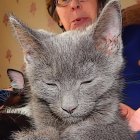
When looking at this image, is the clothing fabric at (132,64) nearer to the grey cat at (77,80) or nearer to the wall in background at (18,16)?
the grey cat at (77,80)

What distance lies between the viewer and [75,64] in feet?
3.10

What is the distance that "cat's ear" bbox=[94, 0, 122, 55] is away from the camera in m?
0.97

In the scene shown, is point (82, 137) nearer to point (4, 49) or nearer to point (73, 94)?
point (73, 94)

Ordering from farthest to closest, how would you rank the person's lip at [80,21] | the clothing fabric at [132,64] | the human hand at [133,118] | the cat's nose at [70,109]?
the person's lip at [80,21] → the clothing fabric at [132,64] → the human hand at [133,118] → the cat's nose at [70,109]

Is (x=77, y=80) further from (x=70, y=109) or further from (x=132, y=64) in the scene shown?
(x=132, y=64)

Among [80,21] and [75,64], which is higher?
[80,21]

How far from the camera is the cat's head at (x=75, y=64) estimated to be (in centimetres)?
94

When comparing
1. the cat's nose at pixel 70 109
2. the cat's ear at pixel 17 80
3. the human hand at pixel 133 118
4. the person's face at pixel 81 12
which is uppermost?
the person's face at pixel 81 12

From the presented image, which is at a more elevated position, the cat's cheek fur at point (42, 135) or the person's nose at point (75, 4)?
the person's nose at point (75, 4)

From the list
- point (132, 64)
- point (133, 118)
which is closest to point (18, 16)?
point (132, 64)

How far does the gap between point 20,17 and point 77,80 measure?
8.57ft

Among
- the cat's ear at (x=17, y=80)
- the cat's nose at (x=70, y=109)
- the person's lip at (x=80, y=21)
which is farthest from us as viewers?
the person's lip at (x=80, y=21)

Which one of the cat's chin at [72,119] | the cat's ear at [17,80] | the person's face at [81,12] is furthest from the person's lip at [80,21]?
the cat's chin at [72,119]

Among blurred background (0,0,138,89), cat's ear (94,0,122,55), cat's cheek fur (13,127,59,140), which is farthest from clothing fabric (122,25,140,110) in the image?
blurred background (0,0,138,89)
